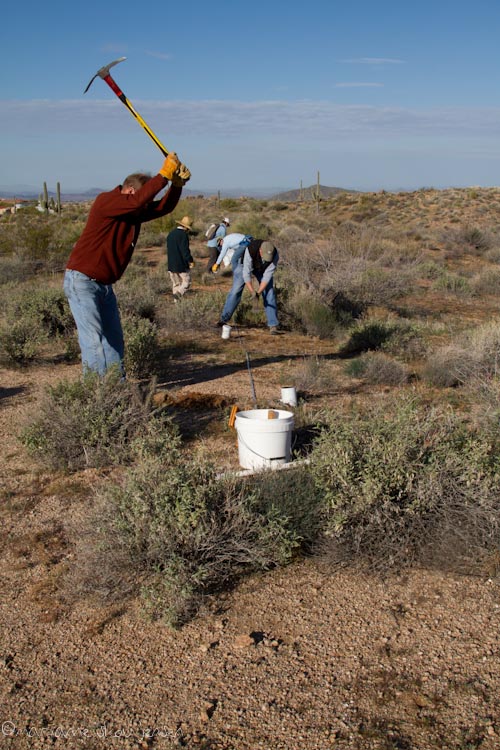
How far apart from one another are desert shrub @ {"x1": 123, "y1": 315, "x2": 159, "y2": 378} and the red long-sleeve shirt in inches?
74.6

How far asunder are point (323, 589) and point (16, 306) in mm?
7642

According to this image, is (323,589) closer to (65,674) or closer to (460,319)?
(65,674)

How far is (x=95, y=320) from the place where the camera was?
6281 mm

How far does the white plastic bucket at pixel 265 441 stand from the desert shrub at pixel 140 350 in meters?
3.30

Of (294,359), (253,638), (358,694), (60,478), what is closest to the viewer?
(358,694)

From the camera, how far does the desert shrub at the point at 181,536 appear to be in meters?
3.64

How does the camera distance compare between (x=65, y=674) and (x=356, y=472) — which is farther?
(x=356, y=472)

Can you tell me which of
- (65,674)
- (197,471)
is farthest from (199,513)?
(65,674)

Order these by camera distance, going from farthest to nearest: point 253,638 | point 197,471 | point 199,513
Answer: point 197,471, point 199,513, point 253,638

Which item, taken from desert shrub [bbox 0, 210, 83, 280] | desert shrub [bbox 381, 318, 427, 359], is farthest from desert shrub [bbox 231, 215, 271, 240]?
desert shrub [bbox 381, 318, 427, 359]

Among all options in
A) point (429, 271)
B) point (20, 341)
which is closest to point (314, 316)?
point (20, 341)

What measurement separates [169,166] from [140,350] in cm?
287

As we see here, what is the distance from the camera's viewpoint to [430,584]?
385 centimetres

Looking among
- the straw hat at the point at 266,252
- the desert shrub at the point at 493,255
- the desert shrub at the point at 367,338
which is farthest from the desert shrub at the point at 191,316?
the desert shrub at the point at 493,255
